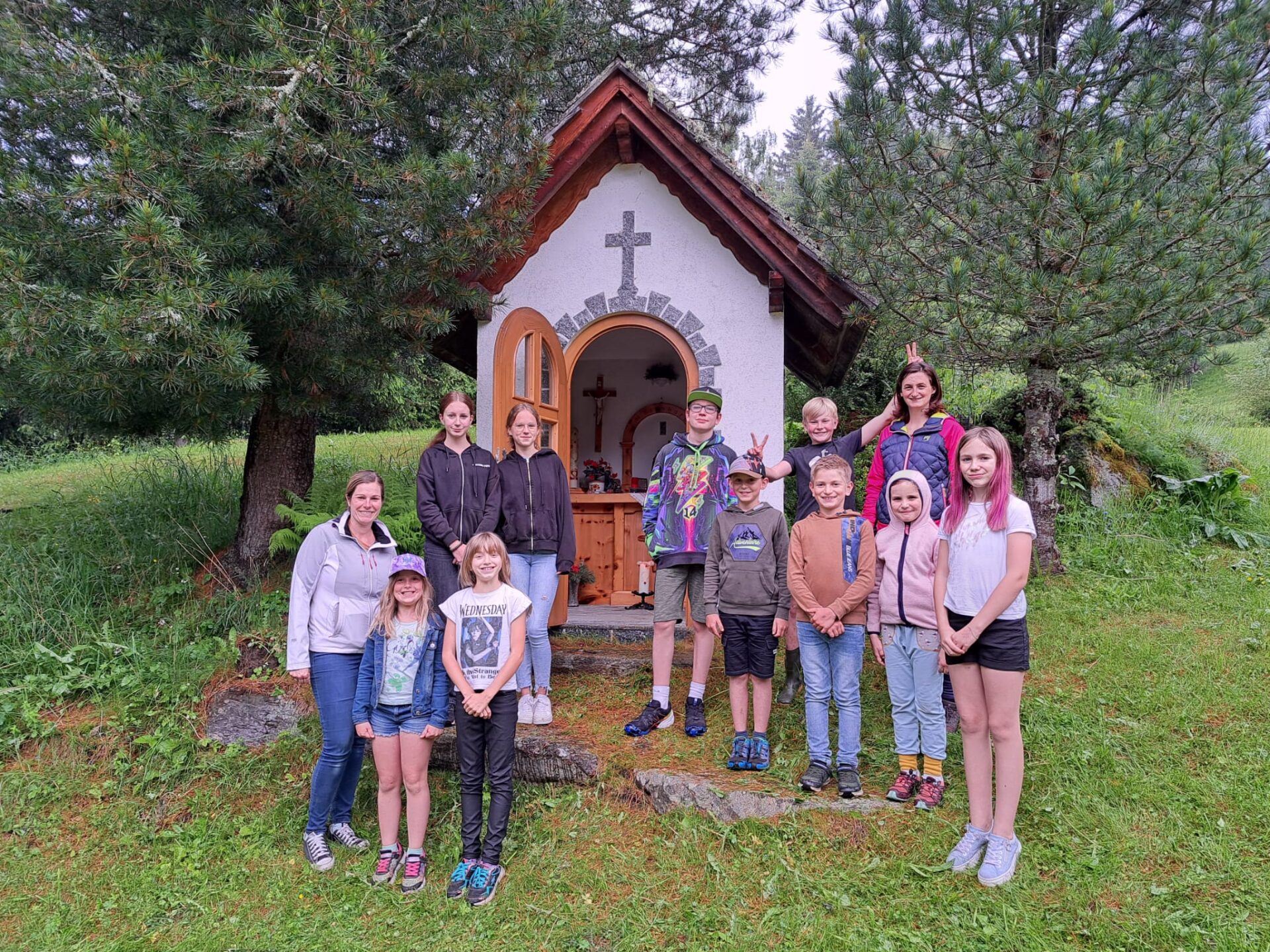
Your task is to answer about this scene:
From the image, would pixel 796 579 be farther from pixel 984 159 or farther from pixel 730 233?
pixel 984 159

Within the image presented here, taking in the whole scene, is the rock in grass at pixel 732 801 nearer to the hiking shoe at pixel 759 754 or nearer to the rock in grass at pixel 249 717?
Result: the hiking shoe at pixel 759 754

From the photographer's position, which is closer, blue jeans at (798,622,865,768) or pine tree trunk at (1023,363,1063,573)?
blue jeans at (798,622,865,768)

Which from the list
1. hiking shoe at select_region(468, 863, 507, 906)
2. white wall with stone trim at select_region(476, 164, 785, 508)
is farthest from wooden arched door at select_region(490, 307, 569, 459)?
hiking shoe at select_region(468, 863, 507, 906)

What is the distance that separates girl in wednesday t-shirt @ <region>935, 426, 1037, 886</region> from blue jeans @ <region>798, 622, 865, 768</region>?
59 cm

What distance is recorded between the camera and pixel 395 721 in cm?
336

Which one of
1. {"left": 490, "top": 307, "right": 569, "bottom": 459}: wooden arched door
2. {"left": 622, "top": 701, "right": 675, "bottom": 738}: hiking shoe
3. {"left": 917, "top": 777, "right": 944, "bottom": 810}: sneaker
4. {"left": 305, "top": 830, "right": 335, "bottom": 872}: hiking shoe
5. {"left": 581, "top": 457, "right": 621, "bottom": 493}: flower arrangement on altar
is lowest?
{"left": 305, "top": 830, "right": 335, "bottom": 872}: hiking shoe

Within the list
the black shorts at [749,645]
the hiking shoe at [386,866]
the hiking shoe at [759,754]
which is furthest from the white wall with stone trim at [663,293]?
the hiking shoe at [386,866]

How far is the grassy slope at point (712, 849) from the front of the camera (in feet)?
9.62

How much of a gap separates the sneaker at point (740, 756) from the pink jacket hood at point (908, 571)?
36.6 inches

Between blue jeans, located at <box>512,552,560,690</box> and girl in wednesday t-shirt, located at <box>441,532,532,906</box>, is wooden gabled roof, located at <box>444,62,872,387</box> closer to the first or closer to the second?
blue jeans, located at <box>512,552,560,690</box>

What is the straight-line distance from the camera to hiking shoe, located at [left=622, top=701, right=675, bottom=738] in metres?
4.27

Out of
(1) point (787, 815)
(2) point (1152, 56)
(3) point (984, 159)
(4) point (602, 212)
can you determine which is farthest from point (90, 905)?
(2) point (1152, 56)

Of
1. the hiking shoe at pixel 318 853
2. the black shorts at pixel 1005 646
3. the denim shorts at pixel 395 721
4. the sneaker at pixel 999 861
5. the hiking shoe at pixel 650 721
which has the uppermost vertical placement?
the black shorts at pixel 1005 646

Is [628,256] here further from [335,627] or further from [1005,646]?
[1005,646]
